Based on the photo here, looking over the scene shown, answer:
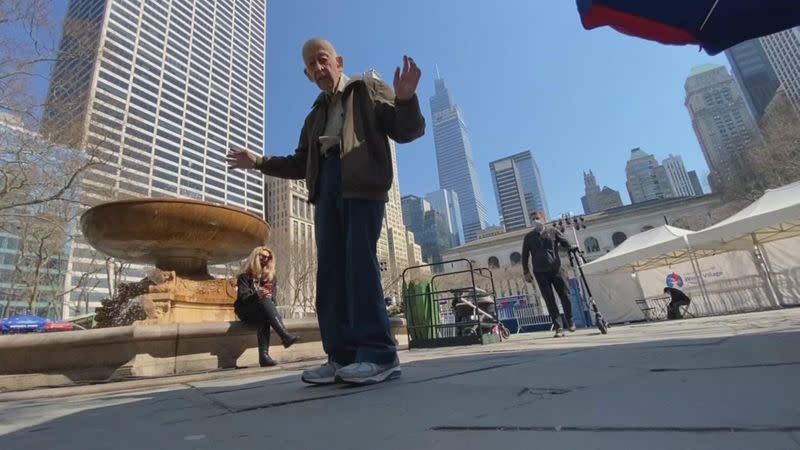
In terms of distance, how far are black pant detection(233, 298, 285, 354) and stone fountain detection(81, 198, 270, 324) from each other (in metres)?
0.91

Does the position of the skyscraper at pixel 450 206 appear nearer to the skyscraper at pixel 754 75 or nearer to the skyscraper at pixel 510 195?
the skyscraper at pixel 510 195

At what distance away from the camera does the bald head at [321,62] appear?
85.3 inches

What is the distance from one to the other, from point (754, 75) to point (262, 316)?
302 ft

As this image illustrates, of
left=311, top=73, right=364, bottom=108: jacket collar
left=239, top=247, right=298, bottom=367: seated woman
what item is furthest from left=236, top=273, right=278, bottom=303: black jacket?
left=311, top=73, right=364, bottom=108: jacket collar

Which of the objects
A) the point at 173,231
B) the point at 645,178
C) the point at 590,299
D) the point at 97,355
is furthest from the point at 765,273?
the point at 645,178

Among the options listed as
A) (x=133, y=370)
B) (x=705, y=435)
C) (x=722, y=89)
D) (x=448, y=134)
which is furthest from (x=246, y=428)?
(x=448, y=134)

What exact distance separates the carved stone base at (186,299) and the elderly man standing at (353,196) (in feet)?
9.95

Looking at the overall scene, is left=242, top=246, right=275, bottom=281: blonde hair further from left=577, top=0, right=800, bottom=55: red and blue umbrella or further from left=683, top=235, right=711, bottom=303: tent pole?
left=683, top=235, right=711, bottom=303: tent pole

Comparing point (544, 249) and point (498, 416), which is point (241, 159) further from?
point (544, 249)

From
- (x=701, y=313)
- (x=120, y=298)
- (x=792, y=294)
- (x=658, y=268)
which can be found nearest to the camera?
(x=120, y=298)

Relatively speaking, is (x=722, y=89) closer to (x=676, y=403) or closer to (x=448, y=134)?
(x=676, y=403)

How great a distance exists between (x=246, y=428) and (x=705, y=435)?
32.9 inches

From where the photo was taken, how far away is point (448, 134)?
160375mm

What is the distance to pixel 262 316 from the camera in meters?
3.89
